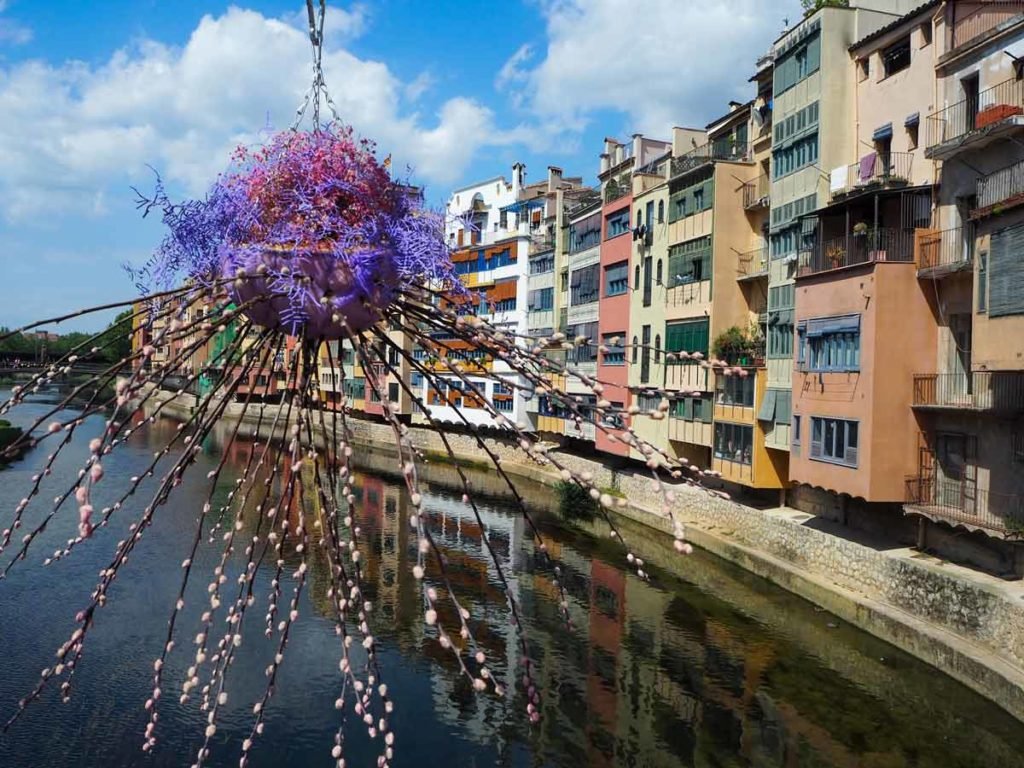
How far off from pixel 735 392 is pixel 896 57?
9.38 m

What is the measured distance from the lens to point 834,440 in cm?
2009

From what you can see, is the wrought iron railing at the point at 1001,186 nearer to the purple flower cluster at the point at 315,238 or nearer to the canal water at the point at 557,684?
the canal water at the point at 557,684

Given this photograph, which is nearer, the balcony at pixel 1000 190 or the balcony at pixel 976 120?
the balcony at pixel 1000 190

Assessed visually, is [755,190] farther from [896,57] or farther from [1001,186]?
[1001,186]

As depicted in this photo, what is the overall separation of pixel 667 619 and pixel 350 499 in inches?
736

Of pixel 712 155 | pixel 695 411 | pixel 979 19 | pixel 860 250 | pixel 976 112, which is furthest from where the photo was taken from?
pixel 712 155

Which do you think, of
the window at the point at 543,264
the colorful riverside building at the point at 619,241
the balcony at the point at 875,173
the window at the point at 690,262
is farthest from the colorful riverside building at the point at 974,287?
the window at the point at 543,264

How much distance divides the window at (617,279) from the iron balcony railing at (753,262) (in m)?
6.37

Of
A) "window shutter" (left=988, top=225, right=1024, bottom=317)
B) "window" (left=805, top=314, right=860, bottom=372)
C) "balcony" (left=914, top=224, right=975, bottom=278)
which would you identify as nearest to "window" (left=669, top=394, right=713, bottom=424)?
"window" (left=805, top=314, right=860, bottom=372)

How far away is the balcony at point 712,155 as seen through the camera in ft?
89.6

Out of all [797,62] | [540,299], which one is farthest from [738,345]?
[540,299]

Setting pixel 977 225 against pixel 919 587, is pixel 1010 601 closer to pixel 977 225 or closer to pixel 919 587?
pixel 919 587

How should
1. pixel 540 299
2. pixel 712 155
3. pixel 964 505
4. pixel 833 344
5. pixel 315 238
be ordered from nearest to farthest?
pixel 315 238
pixel 964 505
pixel 833 344
pixel 712 155
pixel 540 299

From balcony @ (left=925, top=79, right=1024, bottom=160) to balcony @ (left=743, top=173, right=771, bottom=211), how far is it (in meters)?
7.41
